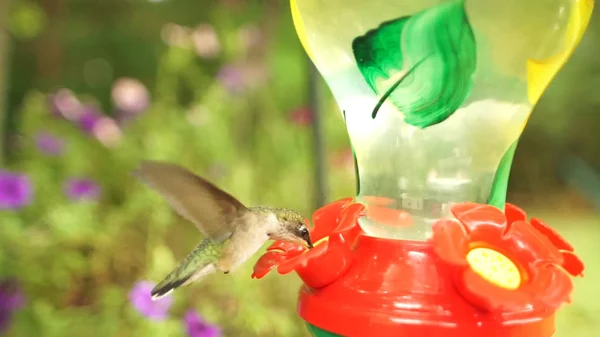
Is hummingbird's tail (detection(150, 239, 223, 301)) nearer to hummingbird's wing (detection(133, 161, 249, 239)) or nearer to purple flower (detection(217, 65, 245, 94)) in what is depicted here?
hummingbird's wing (detection(133, 161, 249, 239))

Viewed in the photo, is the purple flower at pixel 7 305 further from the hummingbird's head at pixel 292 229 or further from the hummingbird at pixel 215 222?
the hummingbird's head at pixel 292 229

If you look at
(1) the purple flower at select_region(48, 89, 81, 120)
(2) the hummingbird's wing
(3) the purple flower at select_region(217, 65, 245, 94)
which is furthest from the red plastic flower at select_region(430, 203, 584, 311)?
(1) the purple flower at select_region(48, 89, 81, 120)

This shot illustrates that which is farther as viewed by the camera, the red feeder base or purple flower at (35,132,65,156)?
purple flower at (35,132,65,156)

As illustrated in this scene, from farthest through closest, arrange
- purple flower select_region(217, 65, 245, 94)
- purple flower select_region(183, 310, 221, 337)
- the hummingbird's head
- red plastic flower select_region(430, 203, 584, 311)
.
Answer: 1. purple flower select_region(217, 65, 245, 94)
2. purple flower select_region(183, 310, 221, 337)
3. the hummingbird's head
4. red plastic flower select_region(430, 203, 584, 311)

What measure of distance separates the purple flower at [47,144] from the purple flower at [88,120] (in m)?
0.14

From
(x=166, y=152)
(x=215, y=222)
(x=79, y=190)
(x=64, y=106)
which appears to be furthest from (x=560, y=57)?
(x=64, y=106)

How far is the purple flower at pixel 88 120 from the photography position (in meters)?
1.89

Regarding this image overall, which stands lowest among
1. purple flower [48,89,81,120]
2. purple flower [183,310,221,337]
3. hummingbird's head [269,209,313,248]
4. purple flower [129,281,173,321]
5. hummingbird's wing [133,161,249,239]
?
purple flower [183,310,221,337]

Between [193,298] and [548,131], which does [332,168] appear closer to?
[193,298]

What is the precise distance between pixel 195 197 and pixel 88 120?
1.39 meters

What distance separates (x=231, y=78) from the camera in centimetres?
186

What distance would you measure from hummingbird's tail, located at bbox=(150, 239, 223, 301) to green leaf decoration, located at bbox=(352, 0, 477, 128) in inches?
10.4

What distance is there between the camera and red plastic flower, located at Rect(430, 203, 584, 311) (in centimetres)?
53

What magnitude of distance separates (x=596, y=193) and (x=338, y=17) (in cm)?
174
